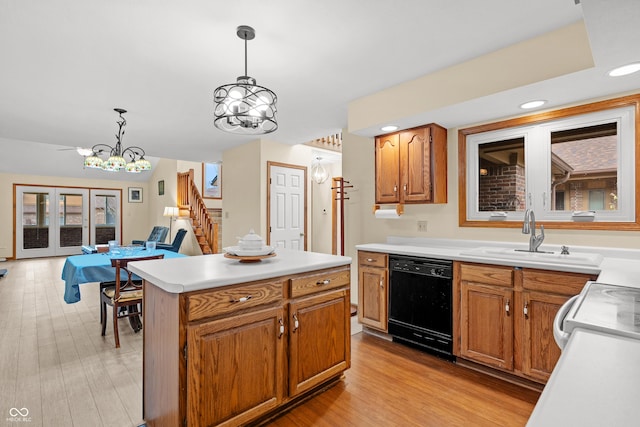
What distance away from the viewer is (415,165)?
3299mm

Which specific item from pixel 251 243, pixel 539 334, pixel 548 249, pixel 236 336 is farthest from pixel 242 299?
pixel 548 249

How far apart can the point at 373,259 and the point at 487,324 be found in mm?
1155

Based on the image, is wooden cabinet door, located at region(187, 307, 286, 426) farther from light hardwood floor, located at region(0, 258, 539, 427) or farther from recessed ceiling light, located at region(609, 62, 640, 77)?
recessed ceiling light, located at region(609, 62, 640, 77)

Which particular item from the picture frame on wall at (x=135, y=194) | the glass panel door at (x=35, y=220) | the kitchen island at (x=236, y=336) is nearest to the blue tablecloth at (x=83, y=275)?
the kitchen island at (x=236, y=336)

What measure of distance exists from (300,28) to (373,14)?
0.50 m

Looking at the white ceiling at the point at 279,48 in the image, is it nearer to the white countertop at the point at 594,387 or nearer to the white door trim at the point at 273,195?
the white countertop at the point at 594,387

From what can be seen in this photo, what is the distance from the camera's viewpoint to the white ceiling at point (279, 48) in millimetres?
1930

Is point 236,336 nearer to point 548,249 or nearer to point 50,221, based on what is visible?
point 548,249

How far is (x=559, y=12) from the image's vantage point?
1977 mm

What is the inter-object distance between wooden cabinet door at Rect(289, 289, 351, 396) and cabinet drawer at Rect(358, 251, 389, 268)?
3.10 feet

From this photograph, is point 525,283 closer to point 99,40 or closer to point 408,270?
point 408,270

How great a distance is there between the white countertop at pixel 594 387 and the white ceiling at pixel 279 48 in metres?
1.11

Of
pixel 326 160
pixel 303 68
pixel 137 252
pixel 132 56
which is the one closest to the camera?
pixel 132 56

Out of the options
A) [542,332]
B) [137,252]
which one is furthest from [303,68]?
→ [137,252]
